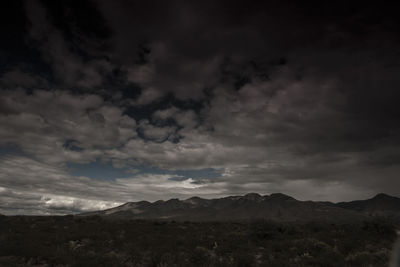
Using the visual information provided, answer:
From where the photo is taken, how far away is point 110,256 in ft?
47.0

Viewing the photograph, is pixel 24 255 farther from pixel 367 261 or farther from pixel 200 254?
pixel 367 261

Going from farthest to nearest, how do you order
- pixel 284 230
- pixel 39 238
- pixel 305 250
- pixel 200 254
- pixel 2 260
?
pixel 284 230 < pixel 39 238 < pixel 305 250 < pixel 200 254 < pixel 2 260

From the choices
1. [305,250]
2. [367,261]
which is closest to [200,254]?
[305,250]

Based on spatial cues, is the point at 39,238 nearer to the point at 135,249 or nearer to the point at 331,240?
the point at 135,249

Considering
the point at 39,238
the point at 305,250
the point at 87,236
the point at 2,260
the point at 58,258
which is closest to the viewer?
the point at 2,260

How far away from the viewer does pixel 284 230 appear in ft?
80.8

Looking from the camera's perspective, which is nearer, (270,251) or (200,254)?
(200,254)

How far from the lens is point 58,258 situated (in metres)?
13.5

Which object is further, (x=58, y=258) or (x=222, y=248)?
(x=222, y=248)

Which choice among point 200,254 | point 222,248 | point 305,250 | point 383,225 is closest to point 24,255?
point 200,254

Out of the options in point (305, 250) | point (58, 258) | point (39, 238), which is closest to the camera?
point (58, 258)

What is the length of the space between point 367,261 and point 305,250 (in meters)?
3.75

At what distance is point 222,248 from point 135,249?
5357 mm

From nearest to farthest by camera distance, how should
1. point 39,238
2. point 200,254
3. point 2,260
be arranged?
point 2,260
point 200,254
point 39,238
